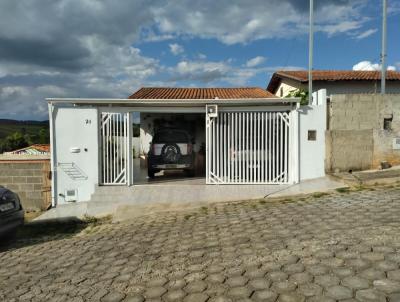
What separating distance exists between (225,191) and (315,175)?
2949 mm

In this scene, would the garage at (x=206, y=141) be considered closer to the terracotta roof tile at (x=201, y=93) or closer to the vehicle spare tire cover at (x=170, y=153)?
the vehicle spare tire cover at (x=170, y=153)

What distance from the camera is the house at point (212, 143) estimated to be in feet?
34.1

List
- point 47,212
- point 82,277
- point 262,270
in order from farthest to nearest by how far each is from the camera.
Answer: point 47,212 < point 82,277 < point 262,270

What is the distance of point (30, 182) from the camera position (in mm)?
10445

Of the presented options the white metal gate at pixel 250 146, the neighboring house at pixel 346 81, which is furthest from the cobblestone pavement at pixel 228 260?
the neighboring house at pixel 346 81

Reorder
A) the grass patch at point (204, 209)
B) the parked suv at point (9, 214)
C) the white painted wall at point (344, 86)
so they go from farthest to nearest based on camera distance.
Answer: the white painted wall at point (344, 86)
the grass patch at point (204, 209)
the parked suv at point (9, 214)

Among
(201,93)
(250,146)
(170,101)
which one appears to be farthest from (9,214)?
(201,93)

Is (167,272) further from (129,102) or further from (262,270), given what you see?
(129,102)

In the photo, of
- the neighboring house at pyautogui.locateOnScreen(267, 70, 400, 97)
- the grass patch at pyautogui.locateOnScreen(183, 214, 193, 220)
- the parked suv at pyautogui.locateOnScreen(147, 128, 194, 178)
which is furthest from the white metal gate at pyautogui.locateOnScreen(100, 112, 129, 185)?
the neighboring house at pyautogui.locateOnScreen(267, 70, 400, 97)

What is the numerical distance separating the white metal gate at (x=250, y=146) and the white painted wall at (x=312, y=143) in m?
0.44

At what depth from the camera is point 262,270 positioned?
4.10 m

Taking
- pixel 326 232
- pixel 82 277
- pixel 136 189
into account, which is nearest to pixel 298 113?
pixel 136 189

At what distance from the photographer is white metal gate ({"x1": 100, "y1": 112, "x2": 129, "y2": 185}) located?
1061cm

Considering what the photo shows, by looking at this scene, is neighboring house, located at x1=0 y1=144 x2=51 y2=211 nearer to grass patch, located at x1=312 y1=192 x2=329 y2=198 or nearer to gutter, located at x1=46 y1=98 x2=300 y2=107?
gutter, located at x1=46 y1=98 x2=300 y2=107
